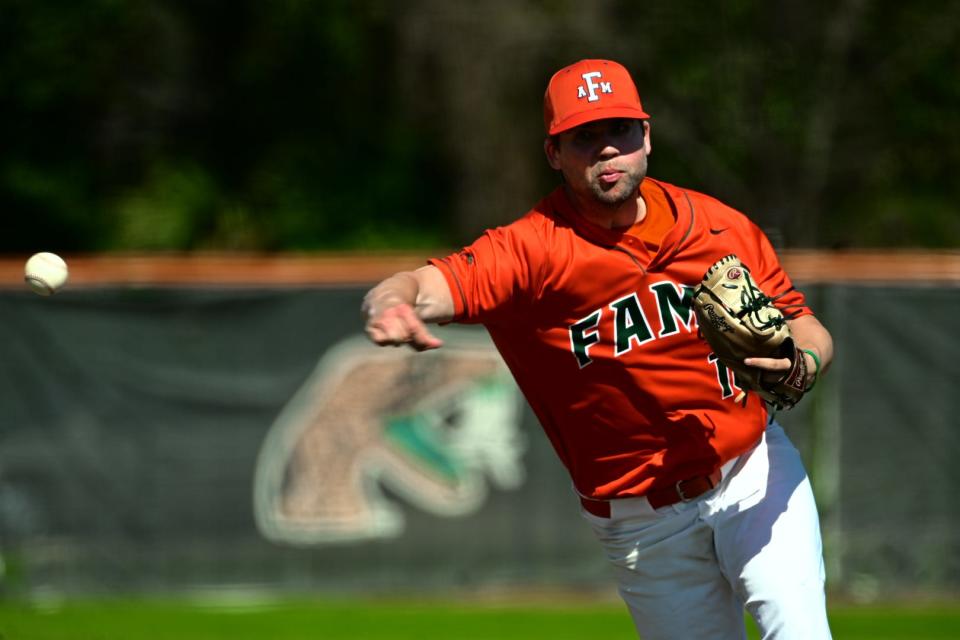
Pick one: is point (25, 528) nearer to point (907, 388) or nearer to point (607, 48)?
point (907, 388)

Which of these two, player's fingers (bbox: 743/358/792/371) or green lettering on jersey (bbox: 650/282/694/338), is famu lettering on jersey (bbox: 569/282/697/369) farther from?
player's fingers (bbox: 743/358/792/371)

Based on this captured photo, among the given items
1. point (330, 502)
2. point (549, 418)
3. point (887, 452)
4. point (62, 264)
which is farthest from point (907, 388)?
point (62, 264)

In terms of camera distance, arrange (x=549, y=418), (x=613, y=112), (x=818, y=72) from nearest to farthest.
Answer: (x=613, y=112) → (x=549, y=418) → (x=818, y=72)

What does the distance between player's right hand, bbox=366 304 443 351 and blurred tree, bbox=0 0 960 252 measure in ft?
44.1

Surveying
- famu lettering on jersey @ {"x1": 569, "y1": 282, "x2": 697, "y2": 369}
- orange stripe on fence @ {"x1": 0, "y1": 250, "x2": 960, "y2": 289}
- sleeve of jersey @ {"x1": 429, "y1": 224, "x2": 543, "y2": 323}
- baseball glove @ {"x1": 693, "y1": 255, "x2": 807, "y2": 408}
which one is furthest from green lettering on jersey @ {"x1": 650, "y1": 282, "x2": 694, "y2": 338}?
orange stripe on fence @ {"x1": 0, "y1": 250, "x2": 960, "y2": 289}

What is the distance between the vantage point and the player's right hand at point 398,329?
386 cm

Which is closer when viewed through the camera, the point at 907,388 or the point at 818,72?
the point at 907,388

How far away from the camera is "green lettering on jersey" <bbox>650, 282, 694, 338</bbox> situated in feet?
15.4

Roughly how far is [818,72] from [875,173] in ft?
6.05

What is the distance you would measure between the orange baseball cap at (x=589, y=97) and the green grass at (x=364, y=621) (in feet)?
16.3

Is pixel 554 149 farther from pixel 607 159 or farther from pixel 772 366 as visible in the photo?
pixel 772 366

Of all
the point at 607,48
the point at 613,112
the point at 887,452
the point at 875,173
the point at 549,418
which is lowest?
the point at 549,418

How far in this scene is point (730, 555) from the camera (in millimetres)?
4660

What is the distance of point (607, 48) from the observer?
701 inches
